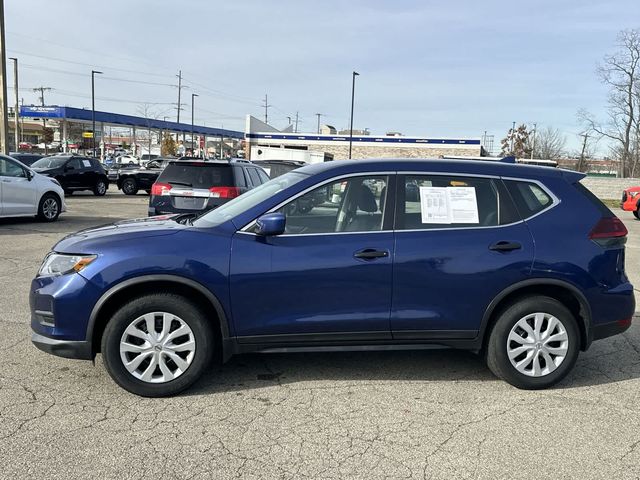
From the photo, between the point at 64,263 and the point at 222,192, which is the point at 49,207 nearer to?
the point at 222,192

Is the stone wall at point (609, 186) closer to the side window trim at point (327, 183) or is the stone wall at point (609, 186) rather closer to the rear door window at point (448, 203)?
the rear door window at point (448, 203)

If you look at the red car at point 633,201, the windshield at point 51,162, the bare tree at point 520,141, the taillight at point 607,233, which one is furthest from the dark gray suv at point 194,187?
the bare tree at point 520,141

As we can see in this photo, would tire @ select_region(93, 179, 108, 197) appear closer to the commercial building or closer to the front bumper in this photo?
the front bumper

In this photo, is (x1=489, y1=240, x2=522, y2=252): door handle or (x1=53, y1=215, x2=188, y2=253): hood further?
(x1=489, y1=240, x2=522, y2=252): door handle

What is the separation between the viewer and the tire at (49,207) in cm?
1266

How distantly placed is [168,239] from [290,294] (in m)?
0.95

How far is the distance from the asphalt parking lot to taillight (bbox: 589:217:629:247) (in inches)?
45.3

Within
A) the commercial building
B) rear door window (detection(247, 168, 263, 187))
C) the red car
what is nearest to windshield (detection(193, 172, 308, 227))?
rear door window (detection(247, 168, 263, 187))

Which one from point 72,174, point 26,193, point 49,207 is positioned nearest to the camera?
point 26,193

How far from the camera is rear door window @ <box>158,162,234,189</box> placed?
9.11 m

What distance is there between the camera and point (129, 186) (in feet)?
81.1

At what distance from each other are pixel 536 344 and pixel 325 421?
1.76 m

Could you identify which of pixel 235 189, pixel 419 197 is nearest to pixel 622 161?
pixel 235 189

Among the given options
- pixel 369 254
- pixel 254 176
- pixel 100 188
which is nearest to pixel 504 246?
pixel 369 254
